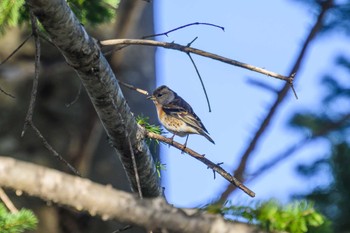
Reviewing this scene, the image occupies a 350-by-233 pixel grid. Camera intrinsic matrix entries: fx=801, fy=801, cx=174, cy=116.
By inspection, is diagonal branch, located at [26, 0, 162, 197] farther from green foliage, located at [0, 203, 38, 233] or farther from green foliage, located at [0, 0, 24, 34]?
green foliage, located at [0, 0, 24, 34]

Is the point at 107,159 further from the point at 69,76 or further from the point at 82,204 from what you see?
the point at 82,204

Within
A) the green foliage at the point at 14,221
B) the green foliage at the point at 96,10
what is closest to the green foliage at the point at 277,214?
the green foliage at the point at 14,221

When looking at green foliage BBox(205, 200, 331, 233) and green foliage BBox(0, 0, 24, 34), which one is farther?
green foliage BBox(0, 0, 24, 34)

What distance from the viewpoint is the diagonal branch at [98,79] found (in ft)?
9.21

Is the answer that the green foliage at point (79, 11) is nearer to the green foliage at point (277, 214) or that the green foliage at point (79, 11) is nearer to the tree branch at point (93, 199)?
the green foliage at point (277, 214)

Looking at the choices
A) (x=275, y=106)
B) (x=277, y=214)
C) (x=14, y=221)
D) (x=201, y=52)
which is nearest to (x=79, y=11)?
(x=201, y=52)

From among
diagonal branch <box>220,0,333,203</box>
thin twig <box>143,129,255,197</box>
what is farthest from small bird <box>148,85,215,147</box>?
thin twig <box>143,129,255,197</box>

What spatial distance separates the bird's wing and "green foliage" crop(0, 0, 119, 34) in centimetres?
107

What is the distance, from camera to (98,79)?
10.1 ft

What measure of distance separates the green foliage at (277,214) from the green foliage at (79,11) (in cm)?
180

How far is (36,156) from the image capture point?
5195 millimetres

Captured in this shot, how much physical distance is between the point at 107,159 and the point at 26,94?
2.28ft

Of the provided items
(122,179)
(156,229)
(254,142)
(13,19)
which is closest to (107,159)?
(122,179)

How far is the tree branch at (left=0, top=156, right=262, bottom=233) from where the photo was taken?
187 centimetres
